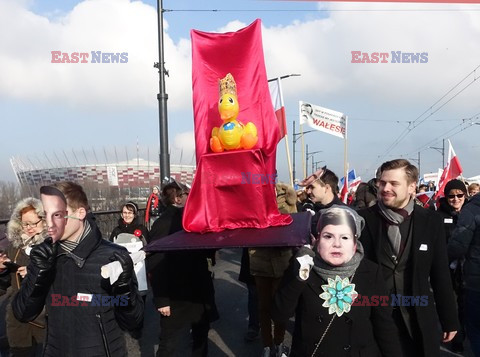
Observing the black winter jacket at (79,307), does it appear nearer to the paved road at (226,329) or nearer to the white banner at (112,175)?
the paved road at (226,329)

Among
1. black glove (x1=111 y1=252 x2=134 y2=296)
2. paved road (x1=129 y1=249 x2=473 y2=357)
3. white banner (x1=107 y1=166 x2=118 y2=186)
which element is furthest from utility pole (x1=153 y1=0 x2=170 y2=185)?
black glove (x1=111 y1=252 x2=134 y2=296)

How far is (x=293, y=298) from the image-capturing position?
7.72 ft

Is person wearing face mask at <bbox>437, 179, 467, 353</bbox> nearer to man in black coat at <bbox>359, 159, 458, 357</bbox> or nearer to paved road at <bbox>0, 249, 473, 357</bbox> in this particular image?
paved road at <bbox>0, 249, 473, 357</bbox>

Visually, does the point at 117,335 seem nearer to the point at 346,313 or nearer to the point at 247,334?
the point at 346,313

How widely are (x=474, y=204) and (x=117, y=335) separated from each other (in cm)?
299

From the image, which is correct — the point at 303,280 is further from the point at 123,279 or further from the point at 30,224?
the point at 30,224

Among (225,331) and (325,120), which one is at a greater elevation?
(325,120)

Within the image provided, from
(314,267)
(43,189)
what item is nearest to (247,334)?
(314,267)

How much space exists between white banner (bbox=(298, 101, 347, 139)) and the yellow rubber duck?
343 inches

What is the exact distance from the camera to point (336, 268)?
235cm

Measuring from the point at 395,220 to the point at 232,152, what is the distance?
4.18 feet

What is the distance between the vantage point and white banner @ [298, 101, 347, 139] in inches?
474

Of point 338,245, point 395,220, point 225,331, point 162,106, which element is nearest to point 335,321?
point 338,245

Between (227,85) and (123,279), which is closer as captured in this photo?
(123,279)
